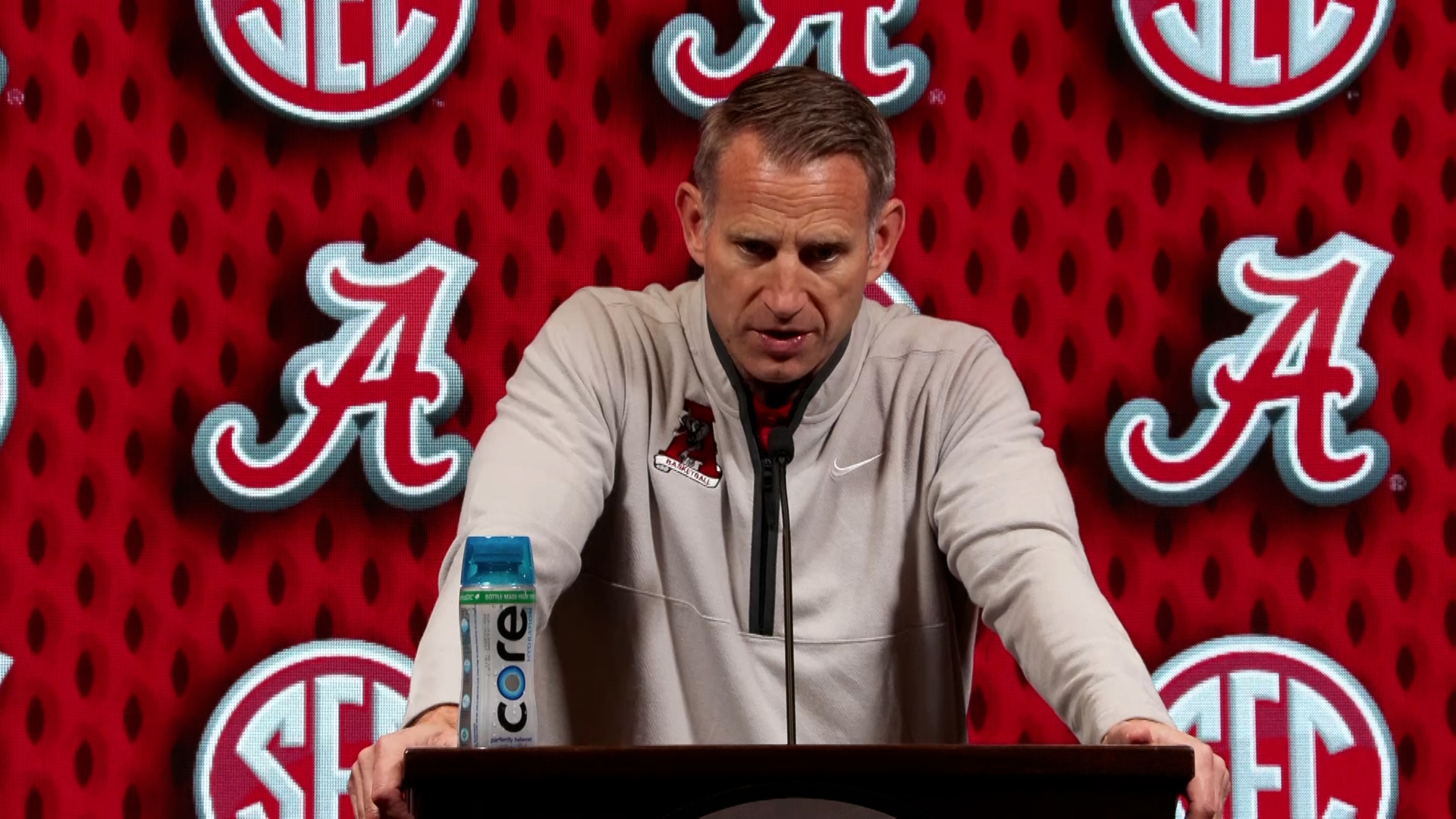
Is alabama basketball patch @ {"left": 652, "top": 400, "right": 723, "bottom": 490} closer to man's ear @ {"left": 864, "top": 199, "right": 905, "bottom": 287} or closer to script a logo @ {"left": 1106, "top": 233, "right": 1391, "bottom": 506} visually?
man's ear @ {"left": 864, "top": 199, "right": 905, "bottom": 287}

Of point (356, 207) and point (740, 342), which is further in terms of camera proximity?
point (356, 207)

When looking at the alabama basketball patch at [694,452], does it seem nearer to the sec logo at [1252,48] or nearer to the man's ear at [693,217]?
the man's ear at [693,217]

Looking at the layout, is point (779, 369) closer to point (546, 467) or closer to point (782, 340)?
point (782, 340)

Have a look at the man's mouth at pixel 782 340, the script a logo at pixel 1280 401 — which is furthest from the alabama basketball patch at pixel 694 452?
the script a logo at pixel 1280 401

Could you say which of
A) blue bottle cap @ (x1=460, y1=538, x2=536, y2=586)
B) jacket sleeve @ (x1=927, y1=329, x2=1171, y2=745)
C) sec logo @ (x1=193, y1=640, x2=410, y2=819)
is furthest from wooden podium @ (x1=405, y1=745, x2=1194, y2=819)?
sec logo @ (x1=193, y1=640, x2=410, y2=819)

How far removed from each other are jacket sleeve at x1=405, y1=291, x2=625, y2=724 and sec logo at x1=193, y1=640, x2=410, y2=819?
1.36 m

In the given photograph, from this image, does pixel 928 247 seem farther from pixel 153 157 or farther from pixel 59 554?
pixel 59 554

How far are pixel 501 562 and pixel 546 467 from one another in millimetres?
355

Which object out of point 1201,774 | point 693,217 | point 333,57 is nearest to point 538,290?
point 333,57

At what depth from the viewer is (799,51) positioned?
3168 mm

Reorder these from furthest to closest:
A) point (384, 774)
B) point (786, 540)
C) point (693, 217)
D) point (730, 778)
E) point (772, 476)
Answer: point (693, 217)
point (772, 476)
point (786, 540)
point (384, 774)
point (730, 778)

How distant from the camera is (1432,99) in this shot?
3223 mm

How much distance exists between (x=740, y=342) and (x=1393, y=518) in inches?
70.7

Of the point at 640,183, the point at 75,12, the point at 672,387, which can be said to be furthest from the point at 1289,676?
the point at 75,12
